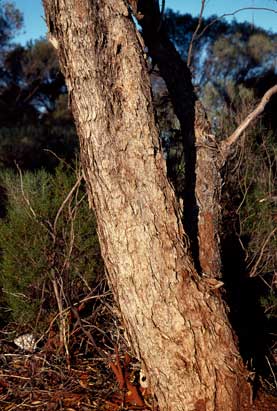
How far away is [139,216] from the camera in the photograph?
117 inches

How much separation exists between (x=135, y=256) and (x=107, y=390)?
3.77 ft

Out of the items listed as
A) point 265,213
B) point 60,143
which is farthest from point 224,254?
point 60,143

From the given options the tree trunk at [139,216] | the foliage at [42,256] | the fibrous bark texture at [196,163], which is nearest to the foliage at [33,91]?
the foliage at [42,256]

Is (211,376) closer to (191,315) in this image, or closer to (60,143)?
(191,315)

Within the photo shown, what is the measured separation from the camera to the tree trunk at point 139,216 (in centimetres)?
299

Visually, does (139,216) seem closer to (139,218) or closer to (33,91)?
(139,218)

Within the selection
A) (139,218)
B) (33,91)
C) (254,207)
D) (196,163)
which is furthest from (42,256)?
(33,91)

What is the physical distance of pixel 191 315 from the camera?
3010 mm

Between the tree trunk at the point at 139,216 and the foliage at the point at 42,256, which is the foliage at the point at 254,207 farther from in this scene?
the tree trunk at the point at 139,216

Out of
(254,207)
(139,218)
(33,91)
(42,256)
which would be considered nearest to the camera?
(139,218)

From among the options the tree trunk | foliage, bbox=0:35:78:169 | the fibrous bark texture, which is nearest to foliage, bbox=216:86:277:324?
the fibrous bark texture

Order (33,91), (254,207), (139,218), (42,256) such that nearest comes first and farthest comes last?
(139,218), (42,256), (254,207), (33,91)

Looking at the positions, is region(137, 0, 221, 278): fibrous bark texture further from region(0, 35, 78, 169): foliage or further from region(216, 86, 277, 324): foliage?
region(0, 35, 78, 169): foliage

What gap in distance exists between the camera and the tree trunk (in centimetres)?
299
